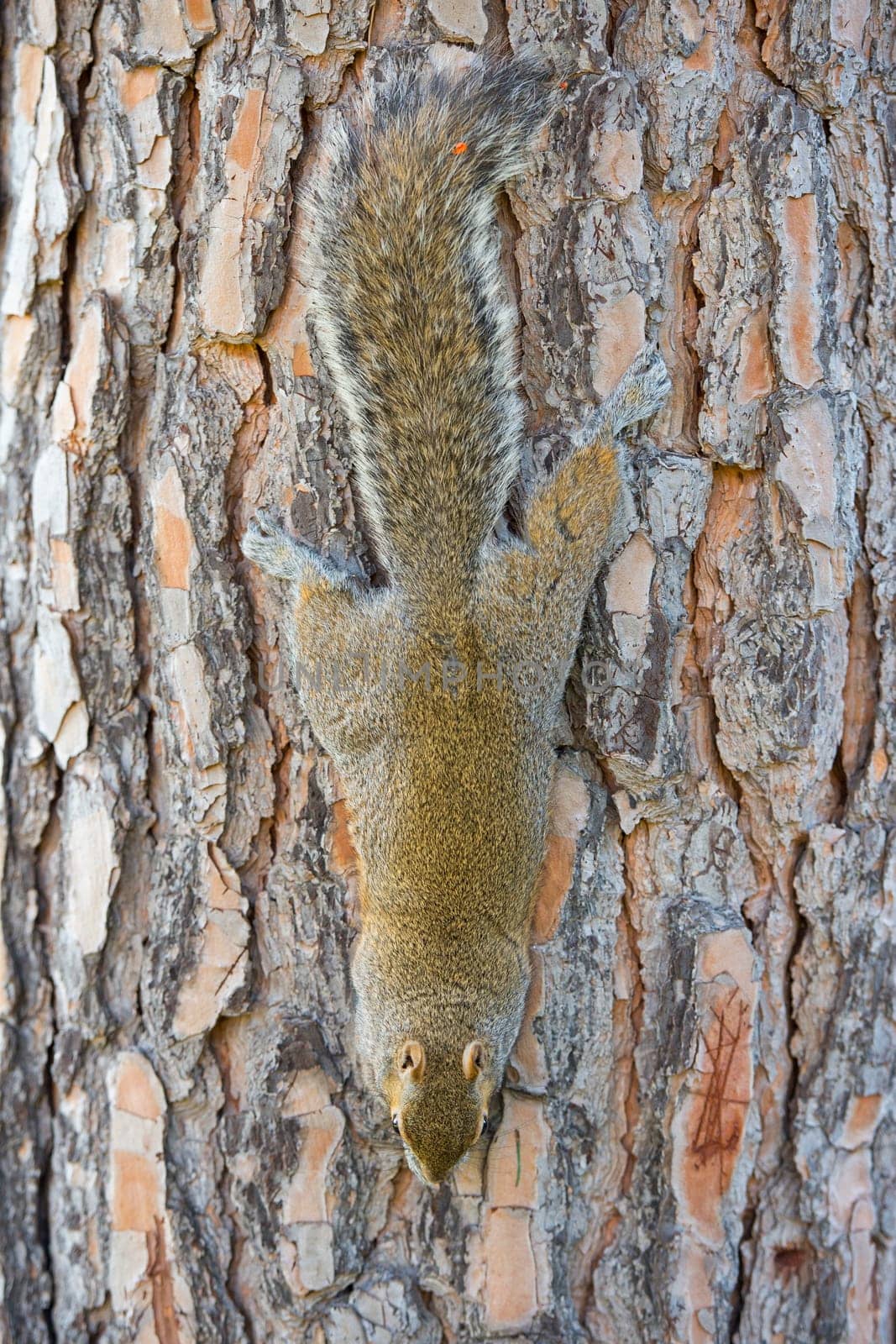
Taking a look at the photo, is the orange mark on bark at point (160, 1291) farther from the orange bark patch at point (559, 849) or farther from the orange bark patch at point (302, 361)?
the orange bark patch at point (302, 361)

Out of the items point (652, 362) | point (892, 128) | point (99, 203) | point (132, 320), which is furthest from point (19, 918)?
point (892, 128)

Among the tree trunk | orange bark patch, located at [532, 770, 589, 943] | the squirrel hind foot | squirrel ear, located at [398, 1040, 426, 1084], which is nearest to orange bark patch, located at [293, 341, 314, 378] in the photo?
the tree trunk

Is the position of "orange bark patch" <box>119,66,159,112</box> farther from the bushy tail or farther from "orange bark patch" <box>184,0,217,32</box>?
the bushy tail

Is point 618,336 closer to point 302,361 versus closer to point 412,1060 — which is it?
point 302,361

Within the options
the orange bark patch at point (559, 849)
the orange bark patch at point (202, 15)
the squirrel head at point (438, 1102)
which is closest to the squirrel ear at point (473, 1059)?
the squirrel head at point (438, 1102)

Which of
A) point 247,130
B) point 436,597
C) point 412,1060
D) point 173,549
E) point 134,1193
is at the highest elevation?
point 247,130

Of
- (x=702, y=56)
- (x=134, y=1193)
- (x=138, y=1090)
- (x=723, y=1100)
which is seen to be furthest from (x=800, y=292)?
(x=134, y=1193)
